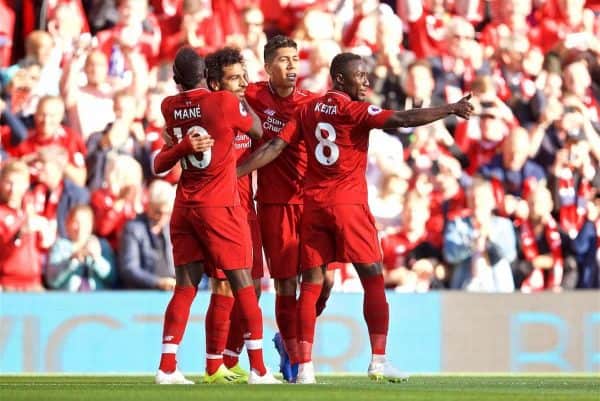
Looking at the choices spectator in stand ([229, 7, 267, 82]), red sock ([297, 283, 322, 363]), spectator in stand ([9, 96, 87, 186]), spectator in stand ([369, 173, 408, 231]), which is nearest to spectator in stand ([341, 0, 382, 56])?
spectator in stand ([229, 7, 267, 82])

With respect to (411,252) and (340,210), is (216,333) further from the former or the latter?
(411,252)

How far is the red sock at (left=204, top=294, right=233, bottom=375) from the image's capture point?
966 cm

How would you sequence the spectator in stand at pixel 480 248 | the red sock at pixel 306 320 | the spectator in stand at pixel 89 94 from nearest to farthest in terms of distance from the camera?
the red sock at pixel 306 320 → the spectator in stand at pixel 480 248 → the spectator in stand at pixel 89 94

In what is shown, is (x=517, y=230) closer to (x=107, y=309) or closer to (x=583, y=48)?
(x=583, y=48)

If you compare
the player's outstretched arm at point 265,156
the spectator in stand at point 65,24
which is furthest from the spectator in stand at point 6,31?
the player's outstretched arm at point 265,156

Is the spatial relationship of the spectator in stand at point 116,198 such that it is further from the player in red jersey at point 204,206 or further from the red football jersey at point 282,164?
the player in red jersey at point 204,206

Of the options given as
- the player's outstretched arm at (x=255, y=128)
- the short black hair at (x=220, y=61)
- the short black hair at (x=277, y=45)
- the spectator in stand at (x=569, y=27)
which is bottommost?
the player's outstretched arm at (x=255, y=128)

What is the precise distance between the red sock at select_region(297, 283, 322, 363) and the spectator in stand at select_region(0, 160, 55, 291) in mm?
4167

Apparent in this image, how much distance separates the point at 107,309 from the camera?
13.0m

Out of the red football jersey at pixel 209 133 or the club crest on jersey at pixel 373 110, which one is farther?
the club crest on jersey at pixel 373 110

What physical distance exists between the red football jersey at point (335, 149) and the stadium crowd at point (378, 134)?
152 inches

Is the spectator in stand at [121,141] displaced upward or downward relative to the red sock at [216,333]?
upward

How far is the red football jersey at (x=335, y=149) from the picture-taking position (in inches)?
373

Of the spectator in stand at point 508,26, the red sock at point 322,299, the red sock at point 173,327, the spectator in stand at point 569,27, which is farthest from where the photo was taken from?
the spectator in stand at point 569,27
